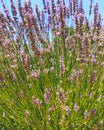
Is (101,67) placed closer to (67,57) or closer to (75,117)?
(67,57)

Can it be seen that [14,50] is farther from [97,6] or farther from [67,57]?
[97,6]

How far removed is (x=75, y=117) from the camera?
286cm

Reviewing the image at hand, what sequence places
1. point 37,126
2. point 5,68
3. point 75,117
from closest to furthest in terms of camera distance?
point 37,126 → point 75,117 → point 5,68

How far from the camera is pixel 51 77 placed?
3168 mm

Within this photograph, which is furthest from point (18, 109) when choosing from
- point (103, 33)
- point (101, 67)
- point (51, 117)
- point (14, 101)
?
point (103, 33)

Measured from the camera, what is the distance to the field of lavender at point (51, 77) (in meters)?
2.75

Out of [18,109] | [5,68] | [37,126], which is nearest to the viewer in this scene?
[37,126]

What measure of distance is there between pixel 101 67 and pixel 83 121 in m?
0.75

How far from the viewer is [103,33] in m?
3.64

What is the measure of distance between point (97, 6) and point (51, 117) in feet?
4.39

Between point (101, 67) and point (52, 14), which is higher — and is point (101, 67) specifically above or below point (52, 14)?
below

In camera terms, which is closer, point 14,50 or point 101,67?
point 101,67

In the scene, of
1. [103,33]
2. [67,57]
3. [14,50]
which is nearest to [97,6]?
[103,33]

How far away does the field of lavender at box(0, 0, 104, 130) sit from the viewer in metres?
2.75
